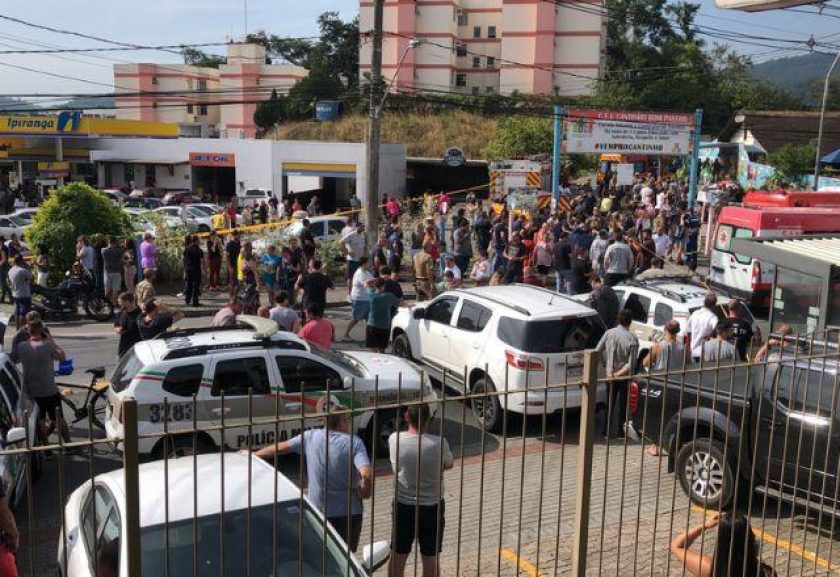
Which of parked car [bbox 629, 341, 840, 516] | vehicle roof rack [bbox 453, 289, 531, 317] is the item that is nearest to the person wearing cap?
parked car [bbox 629, 341, 840, 516]

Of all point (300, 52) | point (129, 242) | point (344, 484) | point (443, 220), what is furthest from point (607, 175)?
point (300, 52)

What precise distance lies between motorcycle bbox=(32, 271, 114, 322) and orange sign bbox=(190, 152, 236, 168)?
28176mm

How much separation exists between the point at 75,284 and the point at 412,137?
141 feet

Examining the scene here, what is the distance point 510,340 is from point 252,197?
103 feet

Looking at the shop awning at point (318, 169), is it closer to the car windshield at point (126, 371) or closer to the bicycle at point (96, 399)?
the bicycle at point (96, 399)

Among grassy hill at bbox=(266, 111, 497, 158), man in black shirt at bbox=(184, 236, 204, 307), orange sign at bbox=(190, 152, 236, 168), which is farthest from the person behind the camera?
grassy hill at bbox=(266, 111, 497, 158)

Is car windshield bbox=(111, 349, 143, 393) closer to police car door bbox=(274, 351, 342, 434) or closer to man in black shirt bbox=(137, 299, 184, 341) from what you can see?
police car door bbox=(274, 351, 342, 434)

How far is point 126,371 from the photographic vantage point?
9688mm

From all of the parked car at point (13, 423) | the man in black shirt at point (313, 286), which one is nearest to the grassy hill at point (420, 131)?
the man in black shirt at point (313, 286)

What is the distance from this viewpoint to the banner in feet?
93.5

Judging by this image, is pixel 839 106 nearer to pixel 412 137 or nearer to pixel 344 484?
pixel 412 137

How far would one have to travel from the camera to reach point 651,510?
27.0ft

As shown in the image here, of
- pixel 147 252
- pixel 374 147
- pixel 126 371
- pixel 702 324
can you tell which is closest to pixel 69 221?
pixel 147 252

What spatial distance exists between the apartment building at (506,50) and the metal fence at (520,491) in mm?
69795
